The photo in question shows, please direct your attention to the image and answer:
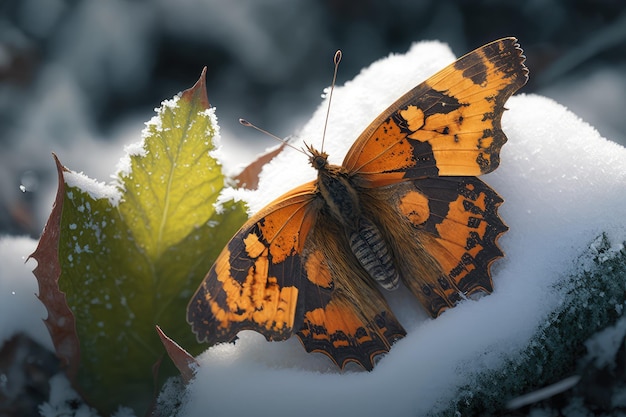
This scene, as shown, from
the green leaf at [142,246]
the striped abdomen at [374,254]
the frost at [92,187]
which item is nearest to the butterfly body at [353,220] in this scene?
the striped abdomen at [374,254]

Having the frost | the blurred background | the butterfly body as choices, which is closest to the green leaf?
the frost

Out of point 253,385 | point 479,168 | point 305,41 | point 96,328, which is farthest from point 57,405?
point 305,41

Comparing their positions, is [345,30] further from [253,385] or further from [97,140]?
[253,385]

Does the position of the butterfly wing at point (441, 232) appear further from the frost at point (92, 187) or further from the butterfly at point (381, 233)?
the frost at point (92, 187)

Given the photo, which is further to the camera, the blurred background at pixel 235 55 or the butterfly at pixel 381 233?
the blurred background at pixel 235 55

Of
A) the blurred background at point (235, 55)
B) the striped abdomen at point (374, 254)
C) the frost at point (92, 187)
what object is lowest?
the striped abdomen at point (374, 254)

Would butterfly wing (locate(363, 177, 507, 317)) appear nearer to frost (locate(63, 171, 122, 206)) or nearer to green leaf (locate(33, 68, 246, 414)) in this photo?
green leaf (locate(33, 68, 246, 414))
